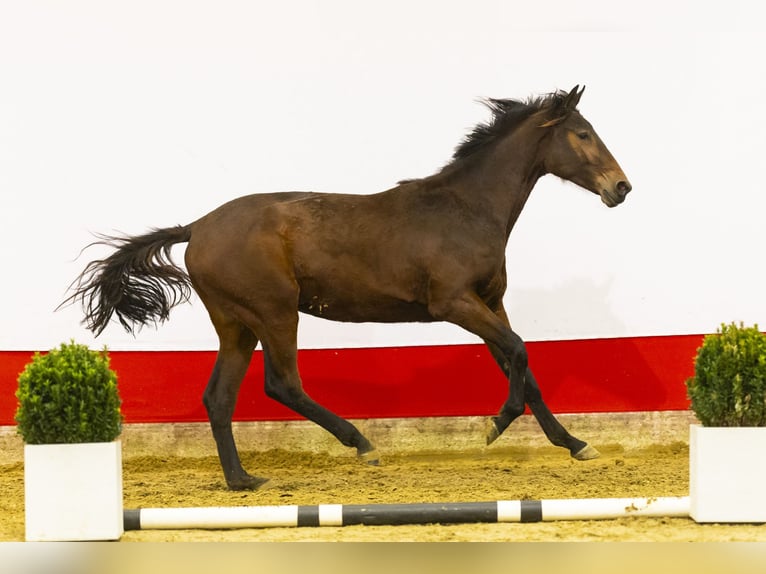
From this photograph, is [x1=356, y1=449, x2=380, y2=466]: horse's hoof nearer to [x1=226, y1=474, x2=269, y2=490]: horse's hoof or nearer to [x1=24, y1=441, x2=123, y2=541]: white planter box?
[x1=226, y1=474, x2=269, y2=490]: horse's hoof

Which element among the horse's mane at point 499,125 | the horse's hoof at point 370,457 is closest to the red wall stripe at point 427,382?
the horse's hoof at point 370,457

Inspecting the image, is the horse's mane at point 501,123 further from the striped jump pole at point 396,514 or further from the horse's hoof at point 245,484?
the striped jump pole at point 396,514

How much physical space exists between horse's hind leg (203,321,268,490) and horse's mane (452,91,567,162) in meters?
1.65

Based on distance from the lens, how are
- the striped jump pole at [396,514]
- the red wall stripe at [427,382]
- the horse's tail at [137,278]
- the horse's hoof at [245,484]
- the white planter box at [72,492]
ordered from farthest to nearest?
the red wall stripe at [427,382], the horse's tail at [137,278], the horse's hoof at [245,484], the striped jump pole at [396,514], the white planter box at [72,492]

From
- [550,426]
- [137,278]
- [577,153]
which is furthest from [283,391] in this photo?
[577,153]

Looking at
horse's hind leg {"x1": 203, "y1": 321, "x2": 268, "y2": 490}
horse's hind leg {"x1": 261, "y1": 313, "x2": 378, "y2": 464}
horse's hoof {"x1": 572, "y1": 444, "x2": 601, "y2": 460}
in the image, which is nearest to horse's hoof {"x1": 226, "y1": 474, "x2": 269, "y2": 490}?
horse's hind leg {"x1": 203, "y1": 321, "x2": 268, "y2": 490}

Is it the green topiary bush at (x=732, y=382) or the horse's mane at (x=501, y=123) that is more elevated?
the horse's mane at (x=501, y=123)

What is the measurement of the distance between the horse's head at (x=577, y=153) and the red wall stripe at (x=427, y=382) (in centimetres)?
114

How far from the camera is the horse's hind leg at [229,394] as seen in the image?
530 centimetres

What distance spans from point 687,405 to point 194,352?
3159mm

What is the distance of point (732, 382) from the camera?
4.22 metres

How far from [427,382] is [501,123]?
5.60ft

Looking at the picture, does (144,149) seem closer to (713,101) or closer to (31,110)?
(31,110)

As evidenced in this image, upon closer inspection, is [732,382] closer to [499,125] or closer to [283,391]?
[499,125]
